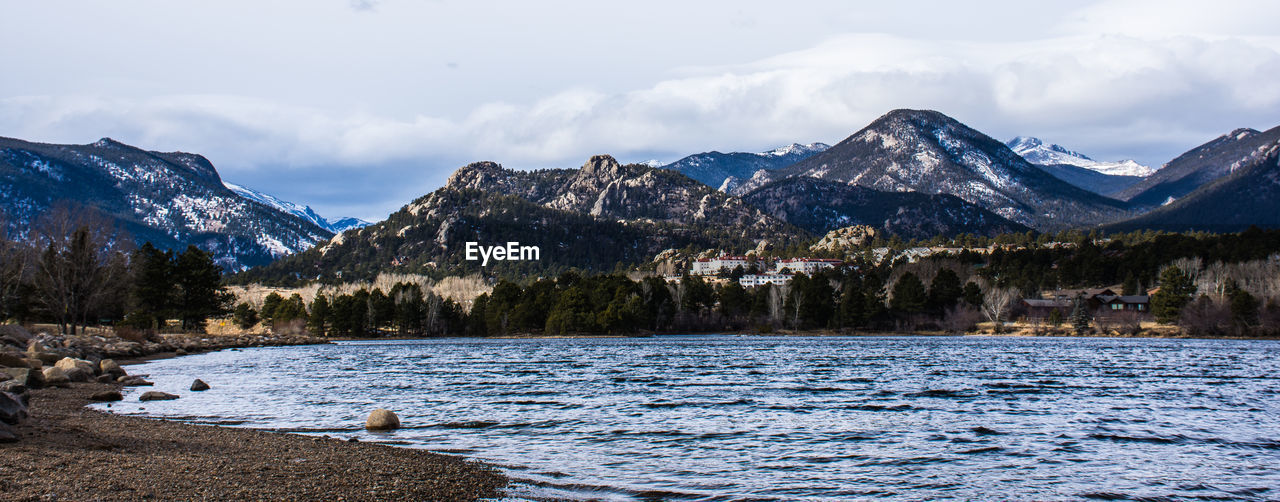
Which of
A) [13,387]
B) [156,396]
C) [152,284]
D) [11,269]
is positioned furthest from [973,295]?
[13,387]

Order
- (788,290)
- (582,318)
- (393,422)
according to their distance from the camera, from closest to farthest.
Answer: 1. (393,422)
2. (582,318)
3. (788,290)

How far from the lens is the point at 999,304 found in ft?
547

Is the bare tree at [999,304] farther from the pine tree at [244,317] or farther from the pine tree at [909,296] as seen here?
the pine tree at [244,317]

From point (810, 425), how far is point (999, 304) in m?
150

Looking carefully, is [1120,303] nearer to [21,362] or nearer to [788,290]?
[788,290]

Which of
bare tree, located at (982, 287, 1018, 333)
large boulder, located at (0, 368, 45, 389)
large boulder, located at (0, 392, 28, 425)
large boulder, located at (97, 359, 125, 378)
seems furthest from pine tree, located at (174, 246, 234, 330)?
bare tree, located at (982, 287, 1018, 333)

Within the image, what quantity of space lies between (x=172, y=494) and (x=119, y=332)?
92.0m

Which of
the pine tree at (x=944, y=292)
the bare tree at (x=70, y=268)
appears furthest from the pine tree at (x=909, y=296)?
the bare tree at (x=70, y=268)

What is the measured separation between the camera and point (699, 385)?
162ft

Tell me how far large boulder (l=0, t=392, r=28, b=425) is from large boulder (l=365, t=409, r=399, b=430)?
9545 millimetres

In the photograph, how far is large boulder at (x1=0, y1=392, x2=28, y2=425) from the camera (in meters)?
21.4

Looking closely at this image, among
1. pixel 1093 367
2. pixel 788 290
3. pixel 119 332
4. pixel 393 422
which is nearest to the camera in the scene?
pixel 393 422

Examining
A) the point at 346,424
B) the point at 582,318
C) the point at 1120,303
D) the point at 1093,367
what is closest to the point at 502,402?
the point at 346,424

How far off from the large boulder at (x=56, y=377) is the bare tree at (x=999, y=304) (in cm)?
15422
